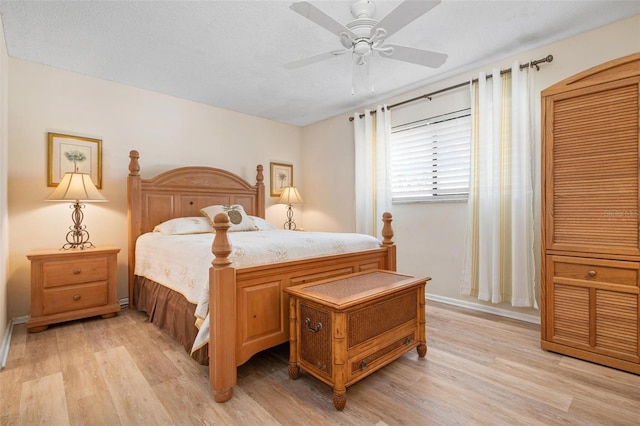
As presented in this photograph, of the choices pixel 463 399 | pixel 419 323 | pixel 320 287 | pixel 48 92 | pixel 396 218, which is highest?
pixel 48 92

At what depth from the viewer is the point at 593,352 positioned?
2070 millimetres

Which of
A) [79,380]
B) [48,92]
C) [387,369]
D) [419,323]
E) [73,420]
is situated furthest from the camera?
[48,92]

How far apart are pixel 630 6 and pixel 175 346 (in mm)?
4199

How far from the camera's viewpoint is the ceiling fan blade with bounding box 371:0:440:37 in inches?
62.6

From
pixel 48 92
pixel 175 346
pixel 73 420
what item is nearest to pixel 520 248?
pixel 175 346

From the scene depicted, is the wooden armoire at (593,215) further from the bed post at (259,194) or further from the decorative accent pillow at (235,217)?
the bed post at (259,194)

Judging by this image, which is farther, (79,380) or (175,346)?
(175,346)

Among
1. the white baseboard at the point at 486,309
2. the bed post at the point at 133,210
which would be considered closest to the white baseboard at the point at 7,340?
the bed post at the point at 133,210

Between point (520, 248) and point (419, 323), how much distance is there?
1.33 m

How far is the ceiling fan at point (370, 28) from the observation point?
1.64 metres

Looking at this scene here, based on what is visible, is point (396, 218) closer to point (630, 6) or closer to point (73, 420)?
point (630, 6)

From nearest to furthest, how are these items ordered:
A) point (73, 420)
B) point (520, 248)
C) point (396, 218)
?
1. point (73, 420)
2. point (520, 248)
3. point (396, 218)

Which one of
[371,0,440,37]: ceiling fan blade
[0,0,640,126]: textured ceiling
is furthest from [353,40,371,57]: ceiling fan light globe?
[0,0,640,126]: textured ceiling

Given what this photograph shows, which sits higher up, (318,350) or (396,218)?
(396,218)
